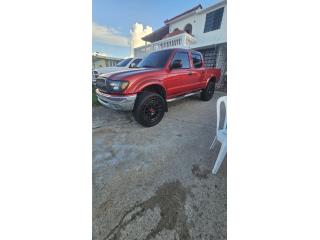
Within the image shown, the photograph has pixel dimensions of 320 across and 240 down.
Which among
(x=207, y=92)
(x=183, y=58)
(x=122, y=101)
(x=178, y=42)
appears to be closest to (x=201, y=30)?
(x=178, y=42)

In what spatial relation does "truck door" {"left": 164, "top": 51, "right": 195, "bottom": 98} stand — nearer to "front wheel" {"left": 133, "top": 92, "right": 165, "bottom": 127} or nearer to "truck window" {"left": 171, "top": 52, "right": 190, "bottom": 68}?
"truck window" {"left": 171, "top": 52, "right": 190, "bottom": 68}

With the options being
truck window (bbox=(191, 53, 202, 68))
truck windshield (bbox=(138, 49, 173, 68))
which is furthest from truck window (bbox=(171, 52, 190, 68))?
truck window (bbox=(191, 53, 202, 68))

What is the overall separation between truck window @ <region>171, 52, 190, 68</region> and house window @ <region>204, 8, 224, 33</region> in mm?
7251

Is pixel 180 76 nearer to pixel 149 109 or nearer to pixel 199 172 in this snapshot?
pixel 149 109

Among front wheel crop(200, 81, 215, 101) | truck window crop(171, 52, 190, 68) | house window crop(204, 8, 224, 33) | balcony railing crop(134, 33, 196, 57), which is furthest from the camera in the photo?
house window crop(204, 8, 224, 33)

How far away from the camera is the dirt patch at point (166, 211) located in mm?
1194

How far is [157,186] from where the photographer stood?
5.45 feet

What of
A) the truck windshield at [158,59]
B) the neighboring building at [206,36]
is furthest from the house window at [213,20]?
the truck windshield at [158,59]

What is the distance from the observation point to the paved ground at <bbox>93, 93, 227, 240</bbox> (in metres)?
1.23

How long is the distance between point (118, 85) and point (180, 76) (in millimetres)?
1699

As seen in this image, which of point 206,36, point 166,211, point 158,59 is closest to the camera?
point 166,211
